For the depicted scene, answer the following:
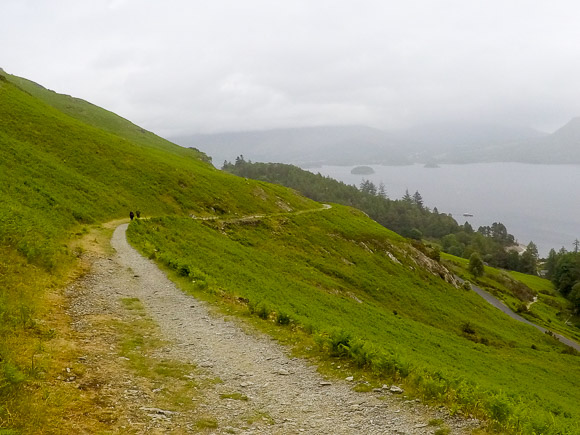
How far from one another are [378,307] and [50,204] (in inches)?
1507

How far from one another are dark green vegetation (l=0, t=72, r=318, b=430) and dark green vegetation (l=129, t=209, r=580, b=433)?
6864 millimetres

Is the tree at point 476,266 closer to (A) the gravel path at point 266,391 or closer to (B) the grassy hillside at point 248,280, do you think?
(B) the grassy hillside at point 248,280

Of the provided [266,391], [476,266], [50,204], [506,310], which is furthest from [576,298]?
[50,204]

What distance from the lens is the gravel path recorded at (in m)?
Answer: 8.87

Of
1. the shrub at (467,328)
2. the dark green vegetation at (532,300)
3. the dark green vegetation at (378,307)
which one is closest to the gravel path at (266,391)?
the dark green vegetation at (378,307)

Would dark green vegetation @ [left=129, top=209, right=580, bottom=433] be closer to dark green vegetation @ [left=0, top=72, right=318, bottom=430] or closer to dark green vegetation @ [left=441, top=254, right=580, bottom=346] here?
dark green vegetation @ [left=0, top=72, right=318, bottom=430]

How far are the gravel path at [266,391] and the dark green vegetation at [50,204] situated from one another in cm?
326

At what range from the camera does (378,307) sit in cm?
4709

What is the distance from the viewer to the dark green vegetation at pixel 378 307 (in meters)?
11.7

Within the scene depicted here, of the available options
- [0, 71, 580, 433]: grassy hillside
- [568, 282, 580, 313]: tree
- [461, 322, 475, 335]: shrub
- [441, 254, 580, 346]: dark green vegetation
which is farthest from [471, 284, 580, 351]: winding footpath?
[461, 322, 475, 335]: shrub

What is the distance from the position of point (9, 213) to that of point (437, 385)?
26135 mm

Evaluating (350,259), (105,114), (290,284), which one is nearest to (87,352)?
(290,284)

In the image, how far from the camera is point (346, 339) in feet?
43.4

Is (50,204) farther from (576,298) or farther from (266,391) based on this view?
(576,298)
